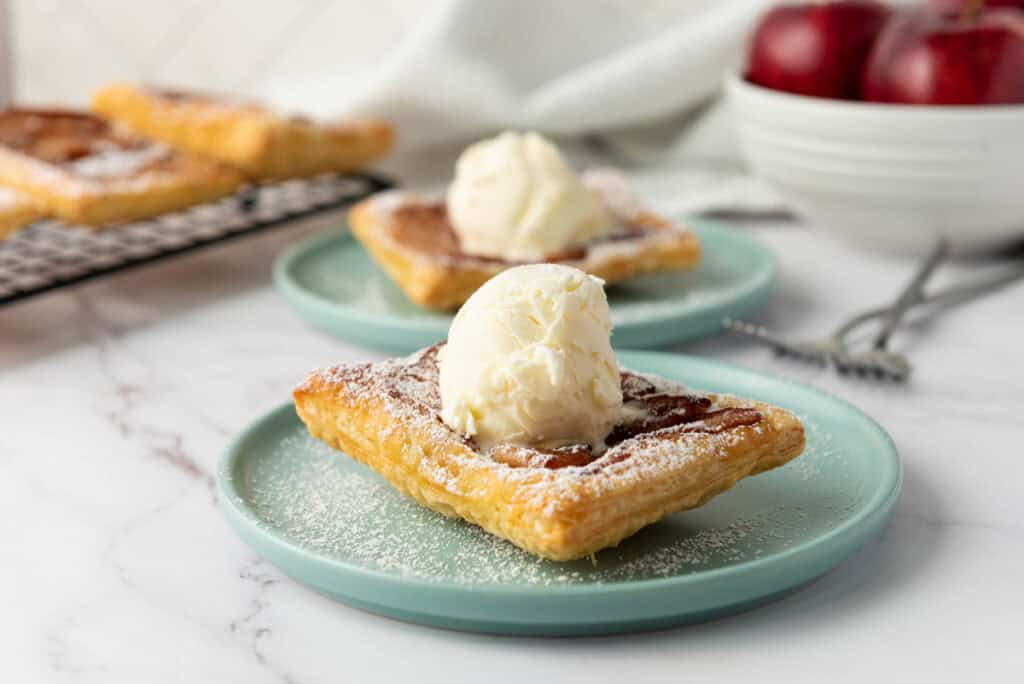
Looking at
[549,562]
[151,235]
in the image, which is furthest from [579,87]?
[549,562]

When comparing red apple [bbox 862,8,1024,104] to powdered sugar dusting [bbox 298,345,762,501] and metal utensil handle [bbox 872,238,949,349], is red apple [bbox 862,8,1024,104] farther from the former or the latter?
powdered sugar dusting [bbox 298,345,762,501]

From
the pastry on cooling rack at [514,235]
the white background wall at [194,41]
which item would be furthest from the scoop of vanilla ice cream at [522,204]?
the white background wall at [194,41]

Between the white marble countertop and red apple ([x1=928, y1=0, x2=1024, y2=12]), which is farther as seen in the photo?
red apple ([x1=928, y1=0, x2=1024, y2=12])

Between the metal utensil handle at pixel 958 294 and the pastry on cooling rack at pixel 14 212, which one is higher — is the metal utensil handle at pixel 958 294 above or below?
below

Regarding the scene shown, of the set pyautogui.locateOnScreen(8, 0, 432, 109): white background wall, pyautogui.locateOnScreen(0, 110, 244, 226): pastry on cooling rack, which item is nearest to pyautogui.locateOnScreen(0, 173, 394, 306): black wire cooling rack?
pyautogui.locateOnScreen(0, 110, 244, 226): pastry on cooling rack

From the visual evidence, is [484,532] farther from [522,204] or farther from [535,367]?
[522,204]

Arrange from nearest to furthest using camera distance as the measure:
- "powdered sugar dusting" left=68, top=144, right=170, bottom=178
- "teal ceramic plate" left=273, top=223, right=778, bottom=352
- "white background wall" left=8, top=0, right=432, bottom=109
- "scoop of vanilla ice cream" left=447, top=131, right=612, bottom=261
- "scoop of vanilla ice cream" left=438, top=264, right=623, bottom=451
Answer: "scoop of vanilla ice cream" left=438, top=264, right=623, bottom=451 < "teal ceramic plate" left=273, top=223, right=778, bottom=352 < "scoop of vanilla ice cream" left=447, top=131, right=612, bottom=261 < "powdered sugar dusting" left=68, top=144, right=170, bottom=178 < "white background wall" left=8, top=0, right=432, bottom=109

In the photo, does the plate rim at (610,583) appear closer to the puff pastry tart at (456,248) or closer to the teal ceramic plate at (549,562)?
the teal ceramic plate at (549,562)
